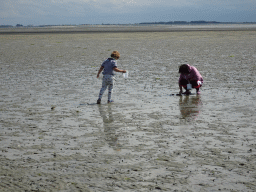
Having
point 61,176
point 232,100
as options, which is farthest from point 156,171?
point 232,100

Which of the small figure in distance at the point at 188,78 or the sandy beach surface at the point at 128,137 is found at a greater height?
the small figure in distance at the point at 188,78

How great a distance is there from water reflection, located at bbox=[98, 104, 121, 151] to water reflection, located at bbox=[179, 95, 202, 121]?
5.81ft

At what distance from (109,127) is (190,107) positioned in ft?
9.76

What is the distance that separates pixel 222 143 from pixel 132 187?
260cm

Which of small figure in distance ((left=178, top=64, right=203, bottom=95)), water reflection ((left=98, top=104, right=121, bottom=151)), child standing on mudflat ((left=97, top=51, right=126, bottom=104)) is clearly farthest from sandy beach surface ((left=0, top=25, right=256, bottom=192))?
child standing on mudflat ((left=97, top=51, right=126, bottom=104))

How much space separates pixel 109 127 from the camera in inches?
337

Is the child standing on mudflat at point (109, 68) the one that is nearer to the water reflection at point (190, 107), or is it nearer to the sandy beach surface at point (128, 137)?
Result: the sandy beach surface at point (128, 137)

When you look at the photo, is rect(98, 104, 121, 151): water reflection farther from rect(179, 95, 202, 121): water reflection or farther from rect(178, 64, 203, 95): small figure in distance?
rect(178, 64, 203, 95): small figure in distance

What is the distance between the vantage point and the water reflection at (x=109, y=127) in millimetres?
7350

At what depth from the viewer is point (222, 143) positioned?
23.8ft

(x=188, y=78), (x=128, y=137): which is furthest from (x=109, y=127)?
(x=188, y=78)

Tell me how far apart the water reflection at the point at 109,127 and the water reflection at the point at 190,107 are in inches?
69.7

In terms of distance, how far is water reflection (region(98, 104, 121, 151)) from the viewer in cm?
735

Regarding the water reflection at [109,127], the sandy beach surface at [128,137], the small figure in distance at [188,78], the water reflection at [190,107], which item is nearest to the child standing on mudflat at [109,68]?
the sandy beach surface at [128,137]
